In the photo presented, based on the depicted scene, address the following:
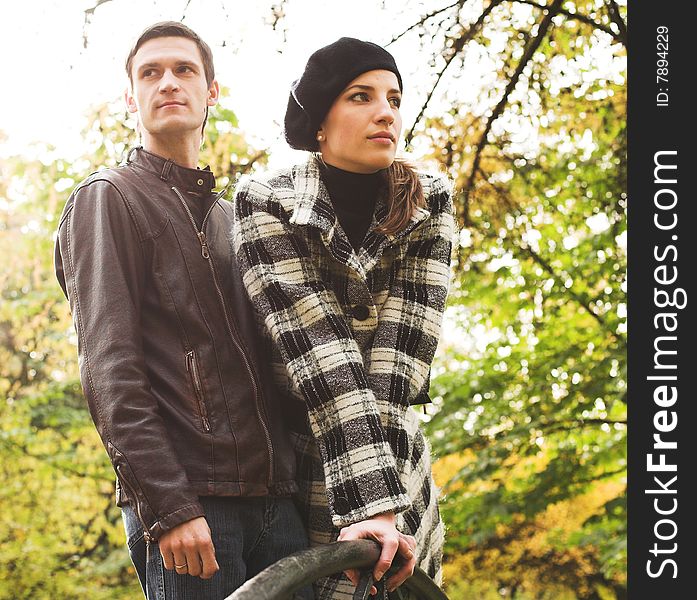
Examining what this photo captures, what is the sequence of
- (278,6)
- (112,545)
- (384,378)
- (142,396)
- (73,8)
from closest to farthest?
(142,396) < (384,378) < (278,6) < (73,8) < (112,545)

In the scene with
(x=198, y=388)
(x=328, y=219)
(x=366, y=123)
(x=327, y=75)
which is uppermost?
(x=327, y=75)

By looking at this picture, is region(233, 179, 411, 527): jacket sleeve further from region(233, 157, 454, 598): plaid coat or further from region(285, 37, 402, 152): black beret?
region(285, 37, 402, 152): black beret

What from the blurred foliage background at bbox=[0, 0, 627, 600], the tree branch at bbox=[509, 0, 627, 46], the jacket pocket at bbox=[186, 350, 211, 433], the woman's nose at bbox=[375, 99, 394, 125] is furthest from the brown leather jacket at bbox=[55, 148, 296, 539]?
the tree branch at bbox=[509, 0, 627, 46]

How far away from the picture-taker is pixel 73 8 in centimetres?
476

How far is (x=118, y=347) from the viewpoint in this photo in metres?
1.69

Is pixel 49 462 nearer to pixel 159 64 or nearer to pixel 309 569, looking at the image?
pixel 159 64

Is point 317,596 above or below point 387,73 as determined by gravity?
below

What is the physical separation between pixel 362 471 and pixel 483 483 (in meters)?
5.02

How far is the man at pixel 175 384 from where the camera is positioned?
1.64 meters

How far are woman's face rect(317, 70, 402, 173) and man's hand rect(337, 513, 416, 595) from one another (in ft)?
2.45

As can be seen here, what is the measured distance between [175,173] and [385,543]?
2.93 ft

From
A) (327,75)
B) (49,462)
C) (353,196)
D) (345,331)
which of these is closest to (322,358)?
(345,331)
